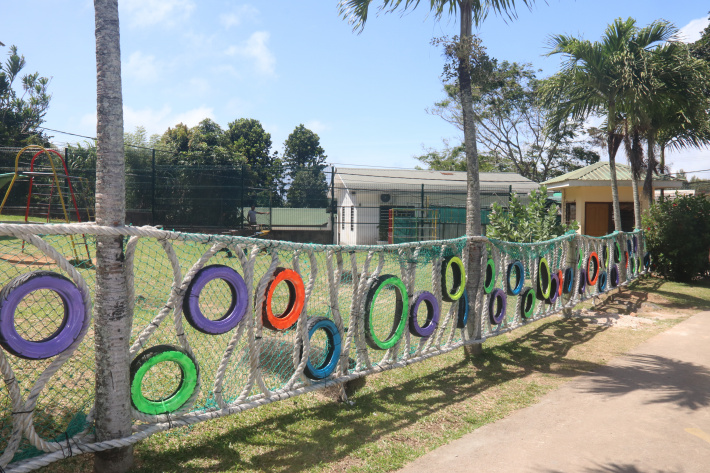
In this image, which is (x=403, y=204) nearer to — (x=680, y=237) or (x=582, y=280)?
(x=680, y=237)

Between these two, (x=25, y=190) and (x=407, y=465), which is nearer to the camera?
(x=407, y=465)

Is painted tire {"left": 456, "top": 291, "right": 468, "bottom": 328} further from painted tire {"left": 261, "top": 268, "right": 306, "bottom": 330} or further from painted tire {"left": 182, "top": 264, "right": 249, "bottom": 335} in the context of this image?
painted tire {"left": 182, "top": 264, "right": 249, "bottom": 335}

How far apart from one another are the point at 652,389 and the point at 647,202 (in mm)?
12047

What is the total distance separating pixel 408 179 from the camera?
24609 mm

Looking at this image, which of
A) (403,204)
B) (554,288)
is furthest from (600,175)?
(554,288)

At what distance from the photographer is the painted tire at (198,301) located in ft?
10.1

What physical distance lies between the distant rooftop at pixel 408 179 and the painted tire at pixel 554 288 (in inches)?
574

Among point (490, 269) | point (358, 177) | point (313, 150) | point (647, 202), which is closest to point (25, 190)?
point (358, 177)

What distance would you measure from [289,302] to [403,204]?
59.8 feet

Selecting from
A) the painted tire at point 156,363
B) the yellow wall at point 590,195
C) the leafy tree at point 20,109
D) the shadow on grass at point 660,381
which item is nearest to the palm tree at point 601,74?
the shadow on grass at point 660,381

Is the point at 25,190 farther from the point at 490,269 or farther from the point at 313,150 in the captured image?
the point at 313,150

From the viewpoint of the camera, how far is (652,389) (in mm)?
4969

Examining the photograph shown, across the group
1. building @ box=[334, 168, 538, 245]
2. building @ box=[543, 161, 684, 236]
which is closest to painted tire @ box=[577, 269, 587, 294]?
building @ box=[334, 168, 538, 245]

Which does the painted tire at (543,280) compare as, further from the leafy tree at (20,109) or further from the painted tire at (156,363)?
the leafy tree at (20,109)
